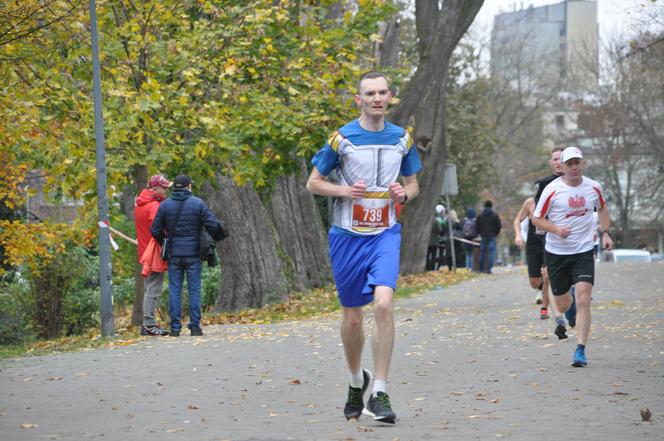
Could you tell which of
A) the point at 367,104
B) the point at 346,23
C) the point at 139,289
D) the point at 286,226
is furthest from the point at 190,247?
the point at 286,226

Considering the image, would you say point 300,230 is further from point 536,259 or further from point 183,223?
point 536,259

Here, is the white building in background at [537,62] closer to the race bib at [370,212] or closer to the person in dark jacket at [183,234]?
the person in dark jacket at [183,234]

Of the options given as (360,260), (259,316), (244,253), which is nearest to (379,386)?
(360,260)

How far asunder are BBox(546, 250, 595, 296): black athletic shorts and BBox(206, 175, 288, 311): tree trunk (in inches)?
424

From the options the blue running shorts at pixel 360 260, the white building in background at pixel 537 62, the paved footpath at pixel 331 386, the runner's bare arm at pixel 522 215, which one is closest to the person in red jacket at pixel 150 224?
the paved footpath at pixel 331 386

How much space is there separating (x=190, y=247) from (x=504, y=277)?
60.4 ft

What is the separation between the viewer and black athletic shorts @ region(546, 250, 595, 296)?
12.3 m

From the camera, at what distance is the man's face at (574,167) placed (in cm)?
1223

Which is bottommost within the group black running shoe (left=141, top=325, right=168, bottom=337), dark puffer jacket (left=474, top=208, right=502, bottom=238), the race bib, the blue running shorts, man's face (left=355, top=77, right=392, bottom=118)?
black running shoe (left=141, top=325, right=168, bottom=337)

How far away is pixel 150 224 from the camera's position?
1823cm

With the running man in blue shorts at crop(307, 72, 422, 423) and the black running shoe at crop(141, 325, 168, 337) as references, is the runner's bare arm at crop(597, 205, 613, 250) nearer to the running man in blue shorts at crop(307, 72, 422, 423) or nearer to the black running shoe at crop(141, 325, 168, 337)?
the running man in blue shorts at crop(307, 72, 422, 423)

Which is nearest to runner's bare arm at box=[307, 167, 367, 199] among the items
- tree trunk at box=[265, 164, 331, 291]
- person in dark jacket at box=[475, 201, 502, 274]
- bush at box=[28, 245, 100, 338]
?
bush at box=[28, 245, 100, 338]

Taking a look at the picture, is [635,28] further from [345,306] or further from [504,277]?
[345,306]

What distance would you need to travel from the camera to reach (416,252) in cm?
3447
